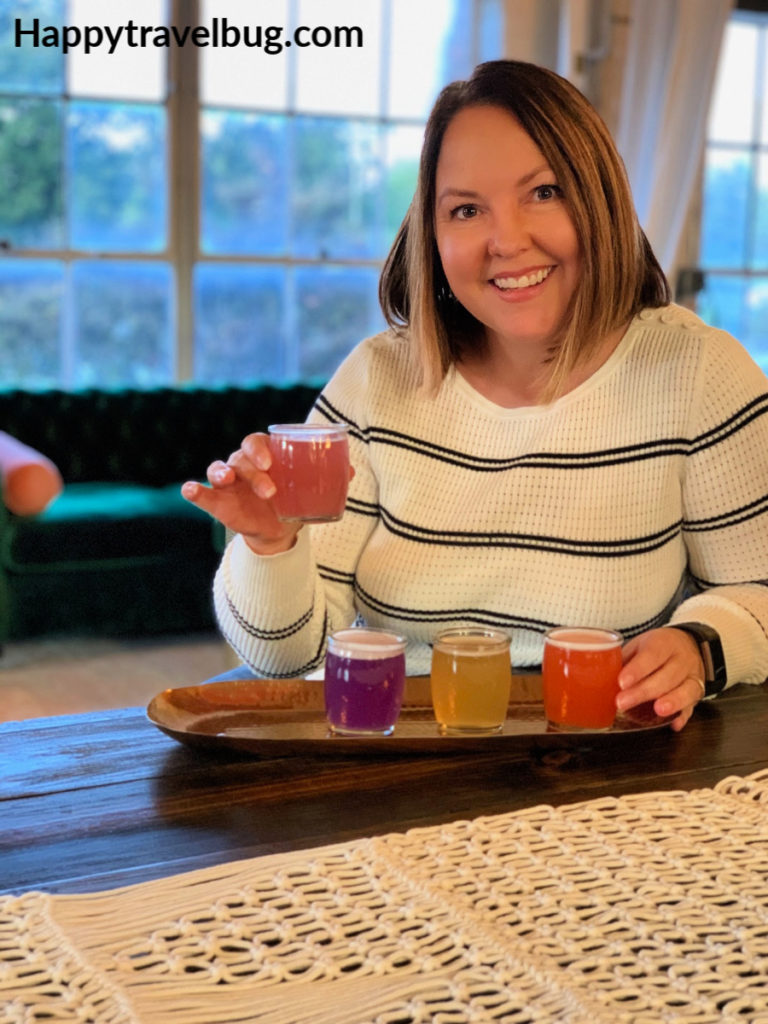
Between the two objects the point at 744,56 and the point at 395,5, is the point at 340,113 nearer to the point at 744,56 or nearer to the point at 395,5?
the point at 395,5

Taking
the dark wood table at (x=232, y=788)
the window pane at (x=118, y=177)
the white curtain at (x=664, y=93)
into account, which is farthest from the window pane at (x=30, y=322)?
the dark wood table at (x=232, y=788)

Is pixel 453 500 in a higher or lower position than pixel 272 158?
lower

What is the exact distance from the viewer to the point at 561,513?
5.59 feet

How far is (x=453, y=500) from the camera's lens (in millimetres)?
1746

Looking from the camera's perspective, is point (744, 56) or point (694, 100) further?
point (744, 56)

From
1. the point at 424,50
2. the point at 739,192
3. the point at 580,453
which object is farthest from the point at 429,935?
the point at 739,192

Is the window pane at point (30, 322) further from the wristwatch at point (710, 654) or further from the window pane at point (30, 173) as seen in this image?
the wristwatch at point (710, 654)

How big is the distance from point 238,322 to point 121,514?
4.24ft

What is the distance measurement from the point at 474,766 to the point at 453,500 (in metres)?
0.57

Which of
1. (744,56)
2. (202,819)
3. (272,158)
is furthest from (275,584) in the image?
(744,56)

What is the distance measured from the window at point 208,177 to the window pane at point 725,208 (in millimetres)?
1280

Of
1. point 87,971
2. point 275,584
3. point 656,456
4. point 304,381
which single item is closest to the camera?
point 87,971

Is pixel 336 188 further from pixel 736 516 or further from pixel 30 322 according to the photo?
pixel 736 516

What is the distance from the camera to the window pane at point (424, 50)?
5070mm
